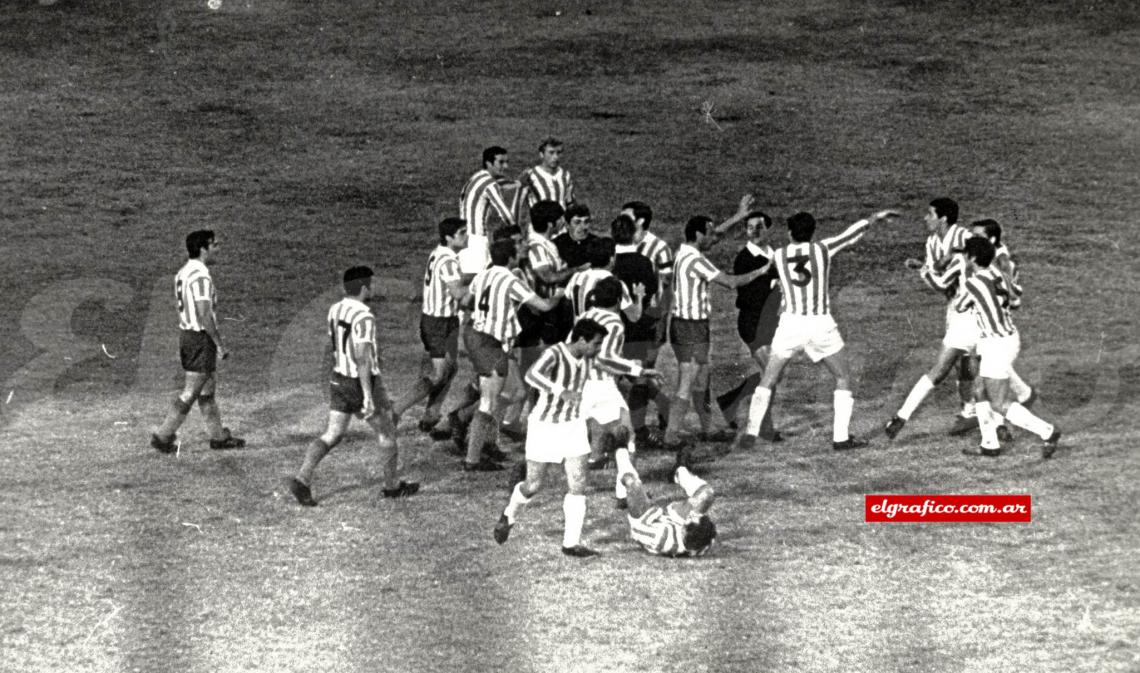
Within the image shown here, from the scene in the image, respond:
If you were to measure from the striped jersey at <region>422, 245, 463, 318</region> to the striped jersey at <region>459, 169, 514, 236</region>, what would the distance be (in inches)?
83.9

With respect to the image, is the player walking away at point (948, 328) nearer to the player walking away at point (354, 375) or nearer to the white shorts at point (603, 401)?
the white shorts at point (603, 401)

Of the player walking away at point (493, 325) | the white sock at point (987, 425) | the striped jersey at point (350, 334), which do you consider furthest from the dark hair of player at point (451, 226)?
the white sock at point (987, 425)

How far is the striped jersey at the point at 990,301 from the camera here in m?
17.9

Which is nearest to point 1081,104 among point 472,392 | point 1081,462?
point 1081,462

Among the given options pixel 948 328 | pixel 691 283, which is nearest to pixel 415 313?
pixel 691 283

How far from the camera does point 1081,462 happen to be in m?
18.3

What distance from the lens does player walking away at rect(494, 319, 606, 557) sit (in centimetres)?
1581

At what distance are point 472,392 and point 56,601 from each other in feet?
16.1

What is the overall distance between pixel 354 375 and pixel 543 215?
3018 mm

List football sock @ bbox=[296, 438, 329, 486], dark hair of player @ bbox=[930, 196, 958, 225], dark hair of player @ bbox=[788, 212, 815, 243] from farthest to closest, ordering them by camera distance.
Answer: dark hair of player @ bbox=[930, 196, 958, 225] → dark hair of player @ bbox=[788, 212, 815, 243] → football sock @ bbox=[296, 438, 329, 486]

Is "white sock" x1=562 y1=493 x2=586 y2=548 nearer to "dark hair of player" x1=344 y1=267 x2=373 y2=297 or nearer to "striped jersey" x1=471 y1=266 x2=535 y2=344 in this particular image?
"striped jersey" x1=471 y1=266 x2=535 y2=344

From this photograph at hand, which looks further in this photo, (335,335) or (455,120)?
(455,120)

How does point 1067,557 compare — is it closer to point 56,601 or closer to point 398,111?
point 56,601

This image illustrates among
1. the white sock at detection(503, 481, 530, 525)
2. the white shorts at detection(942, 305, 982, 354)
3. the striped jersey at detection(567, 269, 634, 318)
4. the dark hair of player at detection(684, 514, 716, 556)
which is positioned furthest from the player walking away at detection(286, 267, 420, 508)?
the white shorts at detection(942, 305, 982, 354)
